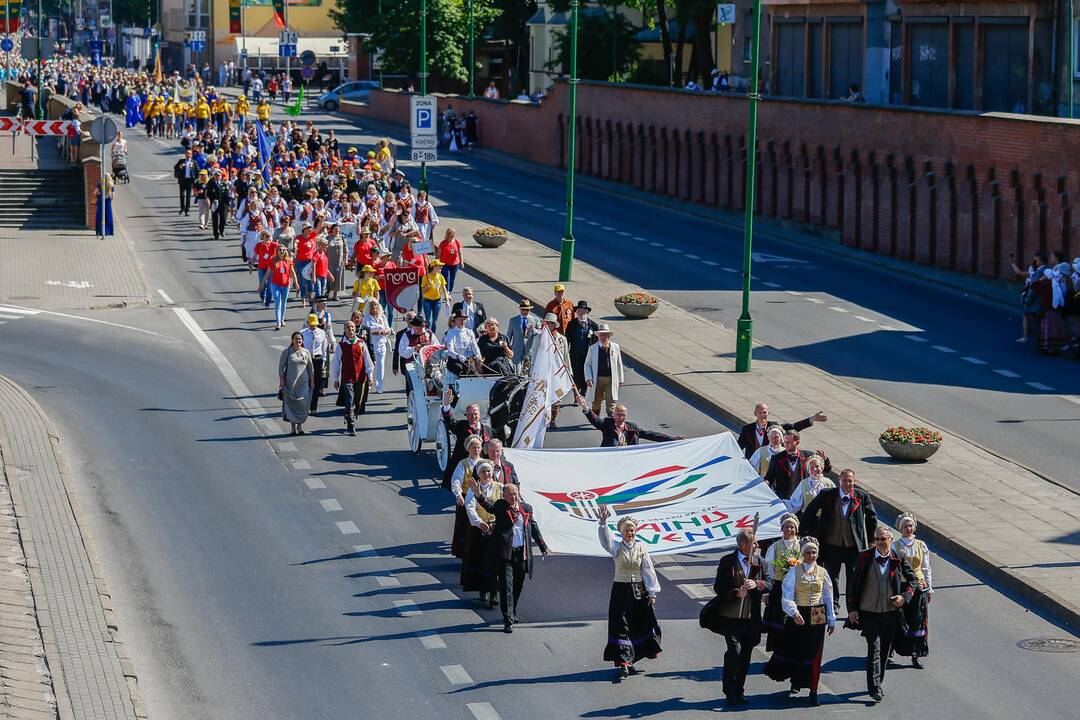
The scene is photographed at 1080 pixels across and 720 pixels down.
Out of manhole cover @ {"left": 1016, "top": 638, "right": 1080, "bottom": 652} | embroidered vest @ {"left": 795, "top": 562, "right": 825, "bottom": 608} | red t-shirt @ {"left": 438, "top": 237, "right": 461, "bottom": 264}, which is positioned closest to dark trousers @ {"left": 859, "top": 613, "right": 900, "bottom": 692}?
embroidered vest @ {"left": 795, "top": 562, "right": 825, "bottom": 608}

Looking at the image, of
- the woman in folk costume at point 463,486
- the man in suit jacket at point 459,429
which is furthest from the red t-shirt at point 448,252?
the woman in folk costume at point 463,486

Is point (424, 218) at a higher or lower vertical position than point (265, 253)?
higher

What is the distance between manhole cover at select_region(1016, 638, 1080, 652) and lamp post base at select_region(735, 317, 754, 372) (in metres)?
13.5

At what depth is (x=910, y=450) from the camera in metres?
25.0

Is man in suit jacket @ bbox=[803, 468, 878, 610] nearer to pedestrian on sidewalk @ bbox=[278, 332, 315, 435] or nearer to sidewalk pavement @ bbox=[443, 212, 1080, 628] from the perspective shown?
sidewalk pavement @ bbox=[443, 212, 1080, 628]

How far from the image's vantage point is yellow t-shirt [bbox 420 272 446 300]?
33.8 meters

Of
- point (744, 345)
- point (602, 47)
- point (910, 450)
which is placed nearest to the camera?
point (910, 450)

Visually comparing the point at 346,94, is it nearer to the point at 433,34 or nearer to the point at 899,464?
the point at 433,34

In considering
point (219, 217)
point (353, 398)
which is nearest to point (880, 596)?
point (353, 398)

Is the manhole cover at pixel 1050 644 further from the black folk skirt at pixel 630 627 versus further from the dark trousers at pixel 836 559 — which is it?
the black folk skirt at pixel 630 627

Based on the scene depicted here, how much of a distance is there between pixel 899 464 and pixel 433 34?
77.9 m

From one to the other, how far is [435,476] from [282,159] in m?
29.0

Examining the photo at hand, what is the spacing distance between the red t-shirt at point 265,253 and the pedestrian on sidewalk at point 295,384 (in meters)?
10.6

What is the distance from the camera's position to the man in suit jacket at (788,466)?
20.6 metres
